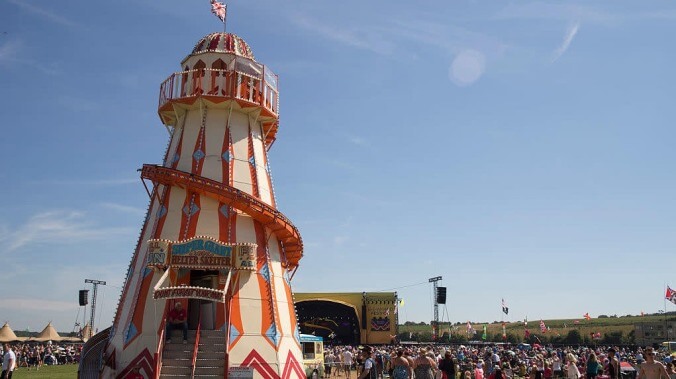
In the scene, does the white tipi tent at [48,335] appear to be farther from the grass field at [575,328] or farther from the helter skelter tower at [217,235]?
the grass field at [575,328]

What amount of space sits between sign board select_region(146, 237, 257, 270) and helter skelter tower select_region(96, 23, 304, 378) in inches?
1.4

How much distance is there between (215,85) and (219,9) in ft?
18.0

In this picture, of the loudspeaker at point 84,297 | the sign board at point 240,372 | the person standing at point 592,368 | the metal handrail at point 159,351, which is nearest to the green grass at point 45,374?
the metal handrail at point 159,351

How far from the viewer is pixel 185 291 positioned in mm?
17766

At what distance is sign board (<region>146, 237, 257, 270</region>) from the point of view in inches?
745

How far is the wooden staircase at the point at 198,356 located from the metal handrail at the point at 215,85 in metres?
9.59

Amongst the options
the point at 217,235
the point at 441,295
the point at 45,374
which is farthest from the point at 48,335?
the point at 217,235

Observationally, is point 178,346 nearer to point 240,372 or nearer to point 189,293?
point 189,293

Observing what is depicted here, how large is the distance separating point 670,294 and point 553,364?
3193 centimetres

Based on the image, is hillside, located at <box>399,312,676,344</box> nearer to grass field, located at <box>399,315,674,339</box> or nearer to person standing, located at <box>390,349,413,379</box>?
grass field, located at <box>399,315,674,339</box>

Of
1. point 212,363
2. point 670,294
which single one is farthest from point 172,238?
point 670,294

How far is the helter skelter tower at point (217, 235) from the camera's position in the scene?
18516 mm

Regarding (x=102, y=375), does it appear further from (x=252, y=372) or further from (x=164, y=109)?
(x=164, y=109)

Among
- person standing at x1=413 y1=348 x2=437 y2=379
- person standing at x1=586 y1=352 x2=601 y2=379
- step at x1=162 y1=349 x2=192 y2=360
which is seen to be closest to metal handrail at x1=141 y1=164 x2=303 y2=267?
step at x1=162 y1=349 x2=192 y2=360
